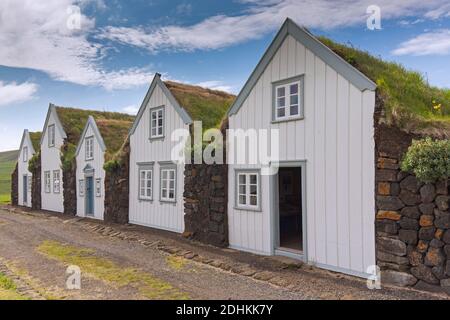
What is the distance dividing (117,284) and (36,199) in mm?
23775

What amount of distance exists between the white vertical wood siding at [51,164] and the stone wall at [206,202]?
47.6ft

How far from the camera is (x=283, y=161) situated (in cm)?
1105

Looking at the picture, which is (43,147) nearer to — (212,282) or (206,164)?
(206,164)

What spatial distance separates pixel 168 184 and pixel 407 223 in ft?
33.2

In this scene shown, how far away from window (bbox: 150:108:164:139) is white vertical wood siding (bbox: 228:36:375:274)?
6288 mm

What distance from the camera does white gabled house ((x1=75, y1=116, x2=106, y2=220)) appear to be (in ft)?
69.3

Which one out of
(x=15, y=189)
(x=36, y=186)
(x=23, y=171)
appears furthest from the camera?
(x=15, y=189)

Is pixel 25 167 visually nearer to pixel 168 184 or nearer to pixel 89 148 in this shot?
pixel 89 148

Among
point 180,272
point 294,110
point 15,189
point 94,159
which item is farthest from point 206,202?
point 15,189

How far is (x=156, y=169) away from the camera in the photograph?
17.1 m

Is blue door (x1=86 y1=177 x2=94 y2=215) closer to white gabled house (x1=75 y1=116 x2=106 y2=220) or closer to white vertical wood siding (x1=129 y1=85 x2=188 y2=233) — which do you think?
white gabled house (x1=75 y1=116 x2=106 y2=220)

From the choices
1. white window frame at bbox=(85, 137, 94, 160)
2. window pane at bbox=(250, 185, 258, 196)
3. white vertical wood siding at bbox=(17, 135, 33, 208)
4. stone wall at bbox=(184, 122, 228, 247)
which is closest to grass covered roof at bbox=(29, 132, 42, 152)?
white vertical wood siding at bbox=(17, 135, 33, 208)

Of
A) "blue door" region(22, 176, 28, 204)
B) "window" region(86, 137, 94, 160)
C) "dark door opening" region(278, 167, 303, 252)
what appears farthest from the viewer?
"blue door" region(22, 176, 28, 204)

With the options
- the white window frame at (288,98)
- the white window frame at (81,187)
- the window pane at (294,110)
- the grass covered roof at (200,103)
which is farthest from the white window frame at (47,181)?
the window pane at (294,110)
